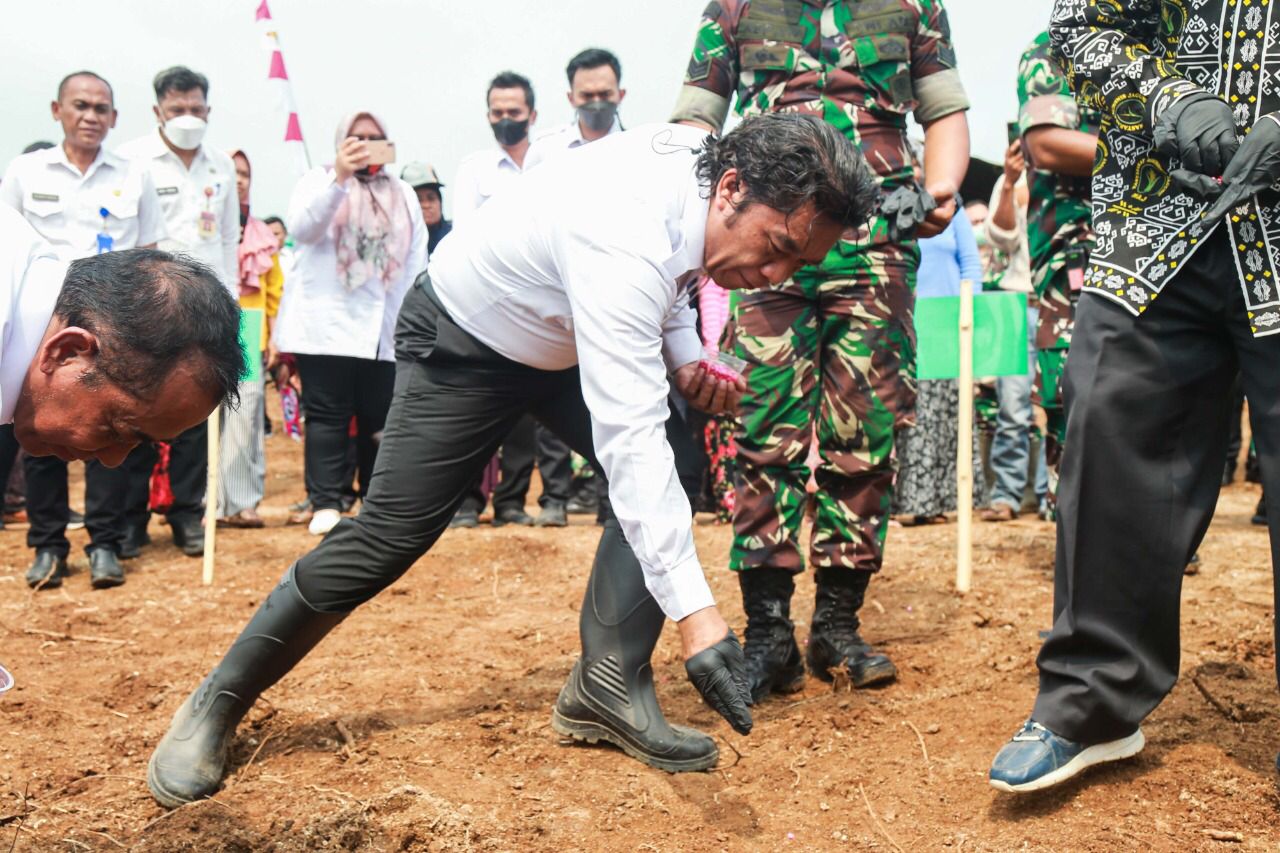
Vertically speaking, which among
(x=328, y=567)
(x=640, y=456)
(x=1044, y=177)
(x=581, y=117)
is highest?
(x=581, y=117)

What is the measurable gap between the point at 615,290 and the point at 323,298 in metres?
4.04

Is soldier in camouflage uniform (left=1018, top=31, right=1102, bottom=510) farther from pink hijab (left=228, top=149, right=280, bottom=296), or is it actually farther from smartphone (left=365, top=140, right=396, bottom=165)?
pink hijab (left=228, top=149, right=280, bottom=296)

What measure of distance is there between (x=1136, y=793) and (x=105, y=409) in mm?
2184

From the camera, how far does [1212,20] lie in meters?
2.42

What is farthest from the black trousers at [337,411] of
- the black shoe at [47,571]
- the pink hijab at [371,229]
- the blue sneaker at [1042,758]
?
the blue sneaker at [1042,758]

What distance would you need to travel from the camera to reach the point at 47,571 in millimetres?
5027

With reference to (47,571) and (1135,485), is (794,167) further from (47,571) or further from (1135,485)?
(47,571)

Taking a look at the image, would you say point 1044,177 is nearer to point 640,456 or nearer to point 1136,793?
point 1136,793

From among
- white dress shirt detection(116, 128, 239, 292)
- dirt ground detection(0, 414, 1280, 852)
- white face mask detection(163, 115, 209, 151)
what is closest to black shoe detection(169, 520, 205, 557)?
dirt ground detection(0, 414, 1280, 852)

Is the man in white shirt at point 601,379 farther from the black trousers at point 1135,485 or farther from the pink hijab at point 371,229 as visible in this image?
the pink hijab at point 371,229

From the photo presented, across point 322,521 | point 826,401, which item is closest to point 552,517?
point 322,521

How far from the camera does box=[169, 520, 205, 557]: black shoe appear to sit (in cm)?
574

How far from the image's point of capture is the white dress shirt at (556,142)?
5707mm

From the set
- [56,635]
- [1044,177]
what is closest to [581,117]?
[1044,177]
